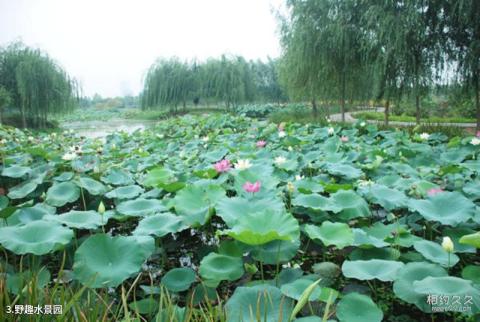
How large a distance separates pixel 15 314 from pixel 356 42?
23.5 ft

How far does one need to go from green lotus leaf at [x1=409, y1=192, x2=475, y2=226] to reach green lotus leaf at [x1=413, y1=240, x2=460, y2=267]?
0.17 meters

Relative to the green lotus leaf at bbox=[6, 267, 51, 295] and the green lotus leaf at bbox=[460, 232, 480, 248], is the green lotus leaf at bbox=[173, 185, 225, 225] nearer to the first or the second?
the green lotus leaf at bbox=[6, 267, 51, 295]

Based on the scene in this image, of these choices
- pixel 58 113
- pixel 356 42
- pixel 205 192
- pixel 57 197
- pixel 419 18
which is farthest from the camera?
pixel 58 113

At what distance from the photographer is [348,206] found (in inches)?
54.1

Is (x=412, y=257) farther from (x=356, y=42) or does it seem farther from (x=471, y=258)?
(x=356, y=42)

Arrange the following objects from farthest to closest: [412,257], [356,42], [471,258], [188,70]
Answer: [188,70] < [356,42] < [471,258] < [412,257]

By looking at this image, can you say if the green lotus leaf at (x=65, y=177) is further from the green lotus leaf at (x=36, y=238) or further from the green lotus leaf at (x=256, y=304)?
the green lotus leaf at (x=256, y=304)

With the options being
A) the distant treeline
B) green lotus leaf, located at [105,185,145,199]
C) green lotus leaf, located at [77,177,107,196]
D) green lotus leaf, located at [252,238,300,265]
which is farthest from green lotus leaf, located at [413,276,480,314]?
the distant treeline

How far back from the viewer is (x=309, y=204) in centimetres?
138

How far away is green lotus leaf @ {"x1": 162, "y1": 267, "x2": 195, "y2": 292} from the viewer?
105 cm

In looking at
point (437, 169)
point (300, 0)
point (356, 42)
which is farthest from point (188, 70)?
point (437, 169)

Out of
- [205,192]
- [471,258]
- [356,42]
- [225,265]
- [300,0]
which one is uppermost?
[300,0]

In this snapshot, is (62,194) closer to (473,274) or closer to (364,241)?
(364,241)

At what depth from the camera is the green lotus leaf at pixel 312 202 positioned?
1366 millimetres
